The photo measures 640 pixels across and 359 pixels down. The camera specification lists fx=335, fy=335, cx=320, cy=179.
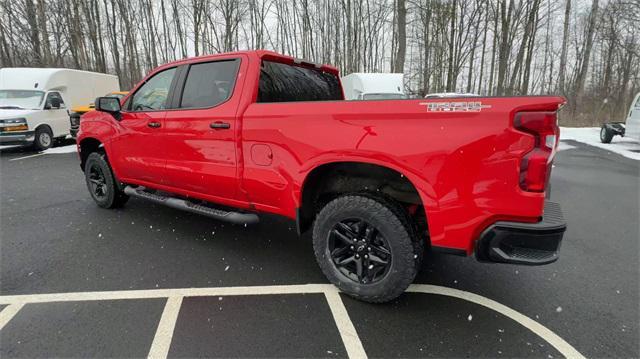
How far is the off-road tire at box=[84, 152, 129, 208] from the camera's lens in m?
4.58

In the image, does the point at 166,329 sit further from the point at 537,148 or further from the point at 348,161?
the point at 537,148

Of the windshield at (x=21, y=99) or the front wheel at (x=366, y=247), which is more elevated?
the windshield at (x=21, y=99)

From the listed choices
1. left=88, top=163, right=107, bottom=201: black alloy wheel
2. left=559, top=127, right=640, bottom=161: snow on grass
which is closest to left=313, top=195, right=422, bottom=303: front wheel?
left=88, top=163, right=107, bottom=201: black alloy wheel

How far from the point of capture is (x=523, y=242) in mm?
2010

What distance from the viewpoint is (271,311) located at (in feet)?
8.16

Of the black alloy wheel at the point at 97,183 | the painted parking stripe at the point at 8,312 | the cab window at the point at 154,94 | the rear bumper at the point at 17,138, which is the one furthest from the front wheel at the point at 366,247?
the rear bumper at the point at 17,138

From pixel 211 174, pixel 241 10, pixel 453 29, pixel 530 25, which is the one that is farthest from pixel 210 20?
pixel 211 174

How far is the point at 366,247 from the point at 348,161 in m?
0.67

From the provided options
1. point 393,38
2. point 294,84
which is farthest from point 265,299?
point 393,38

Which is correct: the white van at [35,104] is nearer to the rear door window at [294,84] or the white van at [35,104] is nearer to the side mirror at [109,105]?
the side mirror at [109,105]

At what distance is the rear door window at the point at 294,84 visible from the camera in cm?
319

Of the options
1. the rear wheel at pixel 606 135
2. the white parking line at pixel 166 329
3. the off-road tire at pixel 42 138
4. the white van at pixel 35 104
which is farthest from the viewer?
the rear wheel at pixel 606 135

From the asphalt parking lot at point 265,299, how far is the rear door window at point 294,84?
62.7 inches

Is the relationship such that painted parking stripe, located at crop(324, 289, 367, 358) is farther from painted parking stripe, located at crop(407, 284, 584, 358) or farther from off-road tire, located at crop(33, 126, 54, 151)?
off-road tire, located at crop(33, 126, 54, 151)
